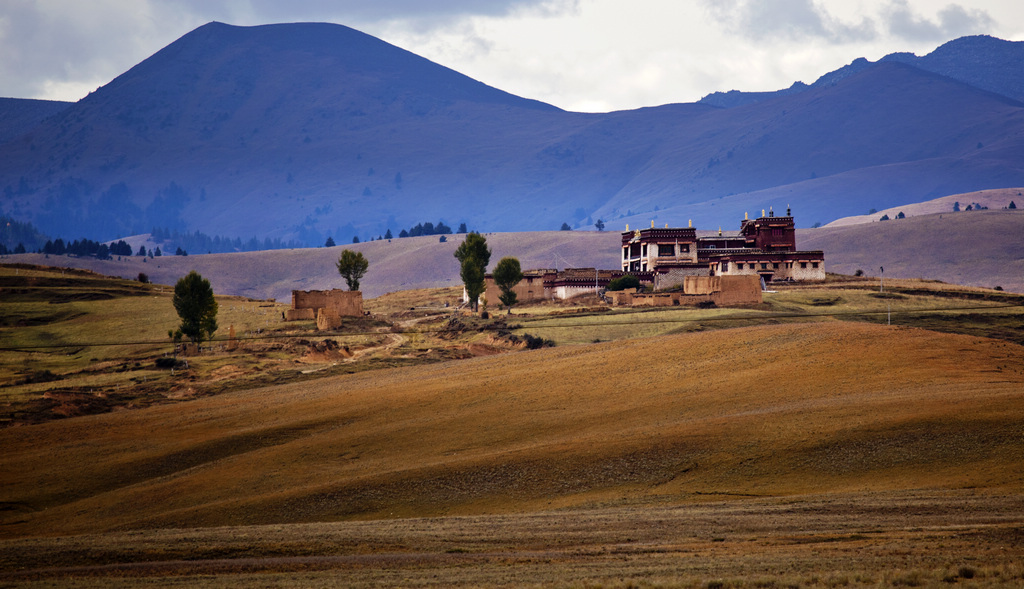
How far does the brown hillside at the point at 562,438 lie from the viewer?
4153 cm

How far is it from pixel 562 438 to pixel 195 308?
6395 centimetres

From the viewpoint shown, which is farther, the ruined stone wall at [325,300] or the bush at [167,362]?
the ruined stone wall at [325,300]

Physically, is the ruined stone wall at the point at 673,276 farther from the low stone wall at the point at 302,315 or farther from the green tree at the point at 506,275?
the low stone wall at the point at 302,315

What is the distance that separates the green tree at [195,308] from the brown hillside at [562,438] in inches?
1238

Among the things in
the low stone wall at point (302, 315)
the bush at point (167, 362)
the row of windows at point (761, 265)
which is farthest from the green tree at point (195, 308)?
the row of windows at point (761, 265)

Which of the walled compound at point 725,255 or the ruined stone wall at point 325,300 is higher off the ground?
the walled compound at point 725,255

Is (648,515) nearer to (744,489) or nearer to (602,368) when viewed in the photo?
(744,489)

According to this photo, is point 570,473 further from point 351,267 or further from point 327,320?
point 351,267

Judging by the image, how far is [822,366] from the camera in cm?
6016

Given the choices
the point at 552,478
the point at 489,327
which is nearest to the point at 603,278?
the point at 489,327

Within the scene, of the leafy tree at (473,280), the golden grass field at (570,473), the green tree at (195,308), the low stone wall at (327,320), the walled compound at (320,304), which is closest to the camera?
the golden grass field at (570,473)

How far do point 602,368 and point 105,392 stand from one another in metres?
39.9

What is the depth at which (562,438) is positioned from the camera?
50.2 meters

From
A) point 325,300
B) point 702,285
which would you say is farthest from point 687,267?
point 325,300
